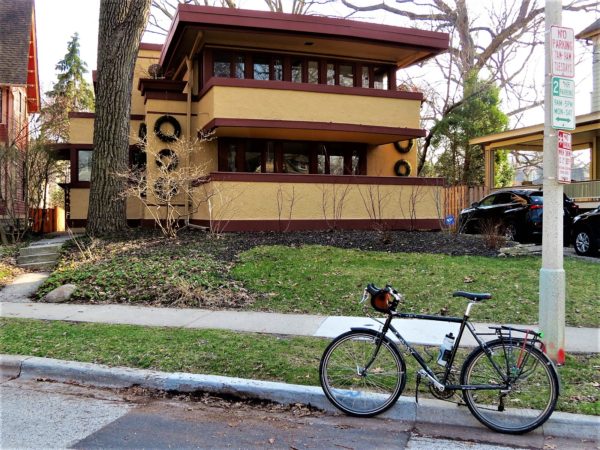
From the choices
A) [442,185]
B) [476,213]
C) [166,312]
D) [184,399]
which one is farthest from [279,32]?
[184,399]

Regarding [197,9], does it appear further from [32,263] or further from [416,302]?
[416,302]

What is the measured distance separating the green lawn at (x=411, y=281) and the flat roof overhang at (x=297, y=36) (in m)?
6.76

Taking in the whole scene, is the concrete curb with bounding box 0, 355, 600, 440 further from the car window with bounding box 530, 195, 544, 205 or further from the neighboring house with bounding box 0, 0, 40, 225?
the neighboring house with bounding box 0, 0, 40, 225

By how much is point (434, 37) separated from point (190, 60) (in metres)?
7.73

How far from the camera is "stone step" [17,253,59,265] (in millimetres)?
12173

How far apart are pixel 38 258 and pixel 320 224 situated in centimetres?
728

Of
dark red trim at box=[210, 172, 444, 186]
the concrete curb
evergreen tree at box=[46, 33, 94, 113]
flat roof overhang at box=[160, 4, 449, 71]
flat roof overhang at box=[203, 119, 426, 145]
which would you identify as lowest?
the concrete curb

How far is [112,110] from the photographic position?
1377 centimetres

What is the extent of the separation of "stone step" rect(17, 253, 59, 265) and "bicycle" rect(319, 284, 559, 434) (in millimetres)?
9503

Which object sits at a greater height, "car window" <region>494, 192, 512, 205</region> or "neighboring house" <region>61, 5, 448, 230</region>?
"neighboring house" <region>61, 5, 448, 230</region>

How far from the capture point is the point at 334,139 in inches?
667

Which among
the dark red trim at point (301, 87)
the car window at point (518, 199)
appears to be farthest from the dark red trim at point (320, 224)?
the dark red trim at point (301, 87)

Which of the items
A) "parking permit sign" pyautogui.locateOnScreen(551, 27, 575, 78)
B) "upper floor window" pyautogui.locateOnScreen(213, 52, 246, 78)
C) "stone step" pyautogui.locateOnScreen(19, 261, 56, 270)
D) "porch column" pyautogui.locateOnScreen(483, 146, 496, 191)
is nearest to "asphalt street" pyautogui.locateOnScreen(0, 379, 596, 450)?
"parking permit sign" pyautogui.locateOnScreen(551, 27, 575, 78)

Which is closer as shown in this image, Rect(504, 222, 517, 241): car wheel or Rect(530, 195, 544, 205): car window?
Rect(530, 195, 544, 205): car window
